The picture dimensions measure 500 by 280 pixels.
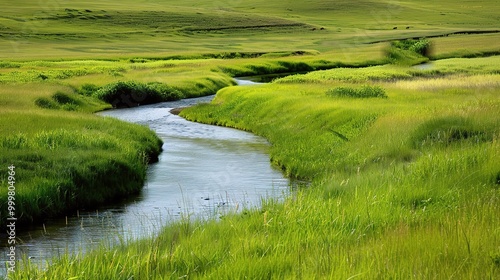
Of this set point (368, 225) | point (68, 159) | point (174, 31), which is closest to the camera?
point (368, 225)

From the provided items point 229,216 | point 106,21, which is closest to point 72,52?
point 106,21

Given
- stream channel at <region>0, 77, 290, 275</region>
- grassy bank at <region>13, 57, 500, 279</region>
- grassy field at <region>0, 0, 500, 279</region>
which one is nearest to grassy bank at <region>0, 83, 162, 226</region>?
grassy field at <region>0, 0, 500, 279</region>

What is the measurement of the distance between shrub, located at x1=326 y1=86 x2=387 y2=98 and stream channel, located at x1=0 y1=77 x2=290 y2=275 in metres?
5.70

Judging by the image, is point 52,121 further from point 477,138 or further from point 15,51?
point 15,51

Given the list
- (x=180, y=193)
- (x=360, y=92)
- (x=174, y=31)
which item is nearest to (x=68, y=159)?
(x=180, y=193)

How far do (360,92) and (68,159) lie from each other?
63.8 ft

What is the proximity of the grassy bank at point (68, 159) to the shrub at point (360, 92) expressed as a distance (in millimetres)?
11423

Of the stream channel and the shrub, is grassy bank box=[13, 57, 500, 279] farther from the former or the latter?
the shrub

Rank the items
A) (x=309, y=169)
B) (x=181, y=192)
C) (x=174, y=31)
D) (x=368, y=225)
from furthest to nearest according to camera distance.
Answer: (x=174, y=31)
(x=309, y=169)
(x=181, y=192)
(x=368, y=225)

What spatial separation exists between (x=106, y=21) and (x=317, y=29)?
4601cm

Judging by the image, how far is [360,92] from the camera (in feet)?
119

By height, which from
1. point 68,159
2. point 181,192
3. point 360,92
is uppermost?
point 68,159

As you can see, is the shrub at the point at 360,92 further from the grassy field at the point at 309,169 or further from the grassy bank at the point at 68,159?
the grassy bank at the point at 68,159

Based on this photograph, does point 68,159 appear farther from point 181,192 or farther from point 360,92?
point 360,92
